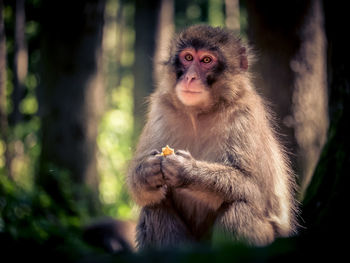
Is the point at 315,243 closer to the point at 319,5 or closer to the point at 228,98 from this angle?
the point at 228,98

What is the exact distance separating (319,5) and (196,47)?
8.97ft

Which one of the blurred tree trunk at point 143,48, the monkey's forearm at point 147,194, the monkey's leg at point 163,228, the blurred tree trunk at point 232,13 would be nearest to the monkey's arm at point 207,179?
the monkey's forearm at point 147,194

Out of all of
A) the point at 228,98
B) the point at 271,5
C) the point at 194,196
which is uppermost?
the point at 271,5

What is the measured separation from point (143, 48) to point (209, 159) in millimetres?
8707

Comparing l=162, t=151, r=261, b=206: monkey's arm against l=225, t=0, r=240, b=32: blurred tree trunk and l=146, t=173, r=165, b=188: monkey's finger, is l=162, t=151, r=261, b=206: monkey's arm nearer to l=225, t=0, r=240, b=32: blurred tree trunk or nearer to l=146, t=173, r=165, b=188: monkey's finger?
l=146, t=173, r=165, b=188: monkey's finger

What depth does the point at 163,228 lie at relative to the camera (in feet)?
13.2

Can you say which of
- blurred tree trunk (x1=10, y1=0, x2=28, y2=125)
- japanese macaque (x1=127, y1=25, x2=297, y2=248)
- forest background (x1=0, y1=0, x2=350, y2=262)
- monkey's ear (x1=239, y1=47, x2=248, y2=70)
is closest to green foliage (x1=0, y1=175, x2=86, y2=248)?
forest background (x1=0, y1=0, x2=350, y2=262)

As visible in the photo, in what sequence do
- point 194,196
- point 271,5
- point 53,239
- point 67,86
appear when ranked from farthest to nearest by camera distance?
point 67,86 → point 271,5 → point 53,239 → point 194,196

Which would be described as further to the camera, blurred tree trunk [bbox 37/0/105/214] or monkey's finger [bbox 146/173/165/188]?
blurred tree trunk [bbox 37/0/105/214]

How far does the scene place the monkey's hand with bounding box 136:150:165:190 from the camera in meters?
3.83

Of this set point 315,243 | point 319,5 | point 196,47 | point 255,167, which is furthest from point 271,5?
point 315,243

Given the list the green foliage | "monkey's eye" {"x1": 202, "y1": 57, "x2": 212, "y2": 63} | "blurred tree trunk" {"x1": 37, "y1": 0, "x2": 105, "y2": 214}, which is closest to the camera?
"monkey's eye" {"x1": 202, "y1": 57, "x2": 212, "y2": 63}

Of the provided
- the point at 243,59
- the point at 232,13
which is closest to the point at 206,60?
the point at 243,59

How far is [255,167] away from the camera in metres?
3.94
